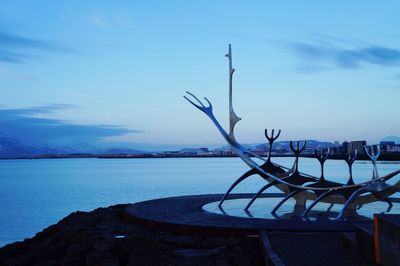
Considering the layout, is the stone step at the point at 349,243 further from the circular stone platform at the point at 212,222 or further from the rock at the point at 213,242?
the rock at the point at 213,242

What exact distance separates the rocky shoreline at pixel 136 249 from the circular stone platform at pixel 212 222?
180 millimetres

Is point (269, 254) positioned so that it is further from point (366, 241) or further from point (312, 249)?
point (366, 241)

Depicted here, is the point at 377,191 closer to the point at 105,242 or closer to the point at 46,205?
the point at 105,242

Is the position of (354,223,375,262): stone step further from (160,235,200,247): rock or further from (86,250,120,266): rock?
(86,250,120,266): rock

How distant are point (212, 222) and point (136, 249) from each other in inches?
79.4

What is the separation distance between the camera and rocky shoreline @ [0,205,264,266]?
380 inches

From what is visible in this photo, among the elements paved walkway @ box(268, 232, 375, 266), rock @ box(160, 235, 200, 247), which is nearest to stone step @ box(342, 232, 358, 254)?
paved walkway @ box(268, 232, 375, 266)

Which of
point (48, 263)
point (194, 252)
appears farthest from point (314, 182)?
point (48, 263)

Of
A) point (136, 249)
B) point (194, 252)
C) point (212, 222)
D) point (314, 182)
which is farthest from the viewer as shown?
point (314, 182)

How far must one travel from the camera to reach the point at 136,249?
10.5 metres

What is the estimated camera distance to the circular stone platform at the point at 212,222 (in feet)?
35.6

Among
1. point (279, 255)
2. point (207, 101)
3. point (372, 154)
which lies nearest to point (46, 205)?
point (207, 101)

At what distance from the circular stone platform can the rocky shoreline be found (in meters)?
0.18

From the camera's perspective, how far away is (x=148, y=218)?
12852 millimetres
